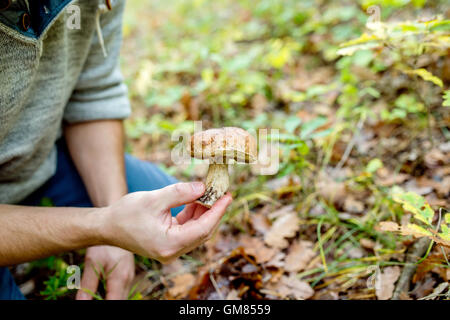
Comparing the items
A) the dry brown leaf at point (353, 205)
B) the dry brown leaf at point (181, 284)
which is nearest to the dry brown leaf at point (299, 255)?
the dry brown leaf at point (353, 205)

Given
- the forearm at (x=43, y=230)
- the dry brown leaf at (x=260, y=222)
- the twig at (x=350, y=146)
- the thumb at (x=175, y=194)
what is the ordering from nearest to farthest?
the thumb at (x=175, y=194) → the forearm at (x=43, y=230) → the dry brown leaf at (x=260, y=222) → the twig at (x=350, y=146)

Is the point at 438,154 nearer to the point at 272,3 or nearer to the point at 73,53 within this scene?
the point at 73,53

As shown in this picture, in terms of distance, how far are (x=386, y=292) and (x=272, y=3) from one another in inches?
165

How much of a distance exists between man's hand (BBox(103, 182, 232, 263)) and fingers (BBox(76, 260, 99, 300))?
2.17ft

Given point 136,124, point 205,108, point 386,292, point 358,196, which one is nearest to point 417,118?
point 358,196

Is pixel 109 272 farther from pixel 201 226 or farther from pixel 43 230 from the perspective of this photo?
pixel 201 226

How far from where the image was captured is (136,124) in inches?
140

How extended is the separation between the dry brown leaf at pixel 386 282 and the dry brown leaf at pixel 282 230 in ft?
1.76

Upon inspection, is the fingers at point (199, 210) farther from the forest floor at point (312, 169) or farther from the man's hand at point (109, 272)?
the man's hand at point (109, 272)

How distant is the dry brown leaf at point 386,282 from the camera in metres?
1.47

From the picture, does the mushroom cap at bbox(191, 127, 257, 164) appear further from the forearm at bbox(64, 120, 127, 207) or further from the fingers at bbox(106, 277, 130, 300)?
the fingers at bbox(106, 277, 130, 300)

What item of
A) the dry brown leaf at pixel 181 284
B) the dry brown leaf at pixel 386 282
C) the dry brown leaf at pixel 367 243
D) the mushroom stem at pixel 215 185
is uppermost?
the mushroom stem at pixel 215 185

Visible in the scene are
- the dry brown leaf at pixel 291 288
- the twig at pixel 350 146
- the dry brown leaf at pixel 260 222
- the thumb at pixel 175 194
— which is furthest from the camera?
the twig at pixel 350 146

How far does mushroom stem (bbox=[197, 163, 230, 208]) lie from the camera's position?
1.38 meters
